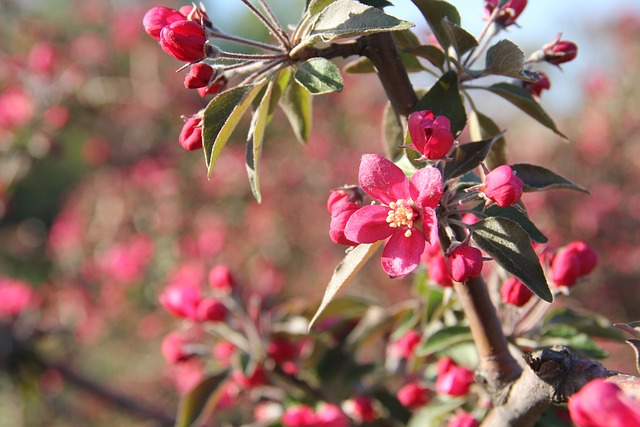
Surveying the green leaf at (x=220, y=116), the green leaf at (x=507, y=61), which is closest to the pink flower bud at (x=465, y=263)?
the green leaf at (x=507, y=61)

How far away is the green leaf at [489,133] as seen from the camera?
104 cm

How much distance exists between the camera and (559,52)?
1.05 m

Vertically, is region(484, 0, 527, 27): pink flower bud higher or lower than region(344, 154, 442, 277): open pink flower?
higher

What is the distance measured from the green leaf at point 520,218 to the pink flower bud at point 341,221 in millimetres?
187

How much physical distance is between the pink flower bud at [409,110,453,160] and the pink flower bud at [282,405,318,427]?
710 mm

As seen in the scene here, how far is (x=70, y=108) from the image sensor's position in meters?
4.12

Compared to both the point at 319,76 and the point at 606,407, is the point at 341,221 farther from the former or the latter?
the point at 606,407

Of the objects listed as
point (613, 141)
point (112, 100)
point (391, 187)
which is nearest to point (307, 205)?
point (112, 100)

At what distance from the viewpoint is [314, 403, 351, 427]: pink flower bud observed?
129 centimetres

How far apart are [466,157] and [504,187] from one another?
0.43 feet

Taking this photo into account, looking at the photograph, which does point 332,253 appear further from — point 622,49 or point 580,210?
point 622,49

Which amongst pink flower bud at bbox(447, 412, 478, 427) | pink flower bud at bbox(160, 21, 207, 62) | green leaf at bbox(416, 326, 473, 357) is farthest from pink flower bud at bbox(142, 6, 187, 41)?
pink flower bud at bbox(447, 412, 478, 427)

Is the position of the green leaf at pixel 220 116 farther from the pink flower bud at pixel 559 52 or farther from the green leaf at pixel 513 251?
the pink flower bud at pixel 559 52

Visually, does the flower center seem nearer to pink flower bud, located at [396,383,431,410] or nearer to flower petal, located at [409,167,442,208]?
flower petal, located at [409,167,442,208]
